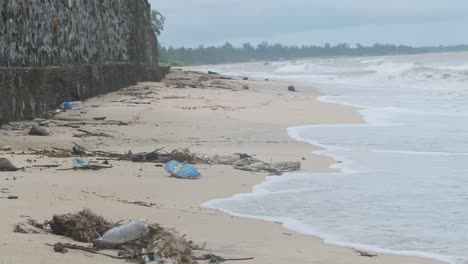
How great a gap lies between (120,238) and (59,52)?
821 centimetres

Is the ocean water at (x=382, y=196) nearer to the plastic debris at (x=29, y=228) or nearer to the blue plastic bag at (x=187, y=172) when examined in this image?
the blue plastic bag at (x=187, y=172)

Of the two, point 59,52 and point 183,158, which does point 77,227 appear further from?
point 59,52

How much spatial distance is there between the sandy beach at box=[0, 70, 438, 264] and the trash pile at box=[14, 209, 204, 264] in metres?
0.09

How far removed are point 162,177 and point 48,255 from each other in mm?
3110

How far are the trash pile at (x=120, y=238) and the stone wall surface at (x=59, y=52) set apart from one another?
170 inches

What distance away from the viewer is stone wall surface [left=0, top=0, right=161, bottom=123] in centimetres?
847

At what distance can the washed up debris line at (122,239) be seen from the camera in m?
3.48

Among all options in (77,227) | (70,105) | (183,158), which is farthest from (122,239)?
(70,105)

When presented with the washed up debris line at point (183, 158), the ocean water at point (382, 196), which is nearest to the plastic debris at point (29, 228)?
the ocean water at point (382, 196)

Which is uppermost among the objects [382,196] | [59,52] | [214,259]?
[59,52]

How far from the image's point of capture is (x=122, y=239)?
143 inches

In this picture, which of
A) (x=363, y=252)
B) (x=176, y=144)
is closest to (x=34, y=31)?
(x=176, y=144)

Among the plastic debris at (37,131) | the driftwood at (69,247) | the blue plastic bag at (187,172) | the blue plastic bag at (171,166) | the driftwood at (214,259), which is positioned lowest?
the blue plastic bag at (187,172)

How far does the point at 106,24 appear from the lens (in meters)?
16.6
